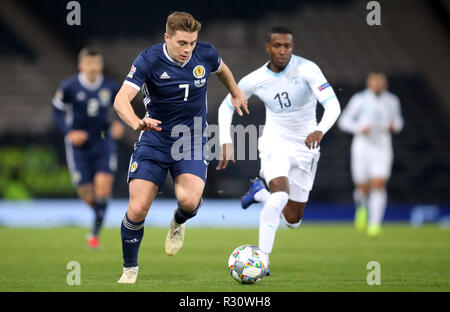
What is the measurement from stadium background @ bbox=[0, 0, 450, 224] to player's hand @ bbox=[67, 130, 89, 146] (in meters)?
6.77

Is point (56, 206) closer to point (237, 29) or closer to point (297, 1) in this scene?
point (237, 29)

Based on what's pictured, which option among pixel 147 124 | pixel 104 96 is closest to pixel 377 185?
pixel 104 96

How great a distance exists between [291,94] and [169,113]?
158 cm

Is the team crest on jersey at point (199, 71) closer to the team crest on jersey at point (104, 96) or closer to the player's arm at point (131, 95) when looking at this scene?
the player's arm at point (131, 95)

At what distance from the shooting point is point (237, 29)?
20.7 metres

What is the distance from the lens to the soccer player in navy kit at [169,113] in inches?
249

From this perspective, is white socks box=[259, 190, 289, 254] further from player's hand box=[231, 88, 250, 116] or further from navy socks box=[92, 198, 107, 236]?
navy socks box=[92, 198, 107, 236]

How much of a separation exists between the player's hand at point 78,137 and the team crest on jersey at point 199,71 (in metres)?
4.52

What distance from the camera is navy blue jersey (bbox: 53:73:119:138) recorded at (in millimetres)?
10914

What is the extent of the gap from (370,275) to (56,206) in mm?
11151

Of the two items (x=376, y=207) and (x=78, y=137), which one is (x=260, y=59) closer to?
(x=376, y=207)

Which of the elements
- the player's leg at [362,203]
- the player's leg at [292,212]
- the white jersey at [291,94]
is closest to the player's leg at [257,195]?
the player's leg at [292,212]

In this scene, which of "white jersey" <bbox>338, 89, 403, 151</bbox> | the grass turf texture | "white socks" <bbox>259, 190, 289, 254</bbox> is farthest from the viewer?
"white jersey" <bbox>338, 89, 403, 151</bbox>
